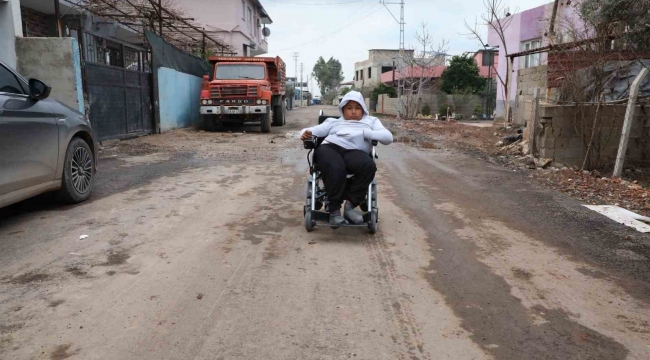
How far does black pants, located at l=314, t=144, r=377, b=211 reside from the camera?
5.04m

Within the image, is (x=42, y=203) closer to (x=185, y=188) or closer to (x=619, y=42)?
(x=185, y=188)

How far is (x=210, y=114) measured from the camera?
57.9 feet

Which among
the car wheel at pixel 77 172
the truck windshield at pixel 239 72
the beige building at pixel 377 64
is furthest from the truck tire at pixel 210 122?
the beige building at pixel 377 64

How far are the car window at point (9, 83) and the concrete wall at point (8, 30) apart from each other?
16.1ft

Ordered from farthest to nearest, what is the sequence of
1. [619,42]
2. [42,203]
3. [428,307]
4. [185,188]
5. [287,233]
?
[619,42], [185,188], [42,203], [287,233], [428,307]

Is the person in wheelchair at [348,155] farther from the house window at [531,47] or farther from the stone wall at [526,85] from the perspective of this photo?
the house window at [531,47]

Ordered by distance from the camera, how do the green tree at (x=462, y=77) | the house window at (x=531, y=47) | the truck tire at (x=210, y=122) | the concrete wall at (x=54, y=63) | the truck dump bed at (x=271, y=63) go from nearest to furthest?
the concrete wall at (x=54, y=63) → the truck tire at (x=210, y=122) → the truck dump bed at (x=271, y=63) → the house window at (x=531, y=47) → the green tree at (x=462, y=77)

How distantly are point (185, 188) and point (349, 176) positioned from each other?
10.0 feet

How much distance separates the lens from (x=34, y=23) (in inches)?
607

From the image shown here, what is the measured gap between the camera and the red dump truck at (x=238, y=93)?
17359 mm

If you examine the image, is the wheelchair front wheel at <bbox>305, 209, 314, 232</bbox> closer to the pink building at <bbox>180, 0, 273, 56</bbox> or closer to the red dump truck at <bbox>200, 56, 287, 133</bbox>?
the red dump truck at <bbox>200, 56, 287, 133</bbox>

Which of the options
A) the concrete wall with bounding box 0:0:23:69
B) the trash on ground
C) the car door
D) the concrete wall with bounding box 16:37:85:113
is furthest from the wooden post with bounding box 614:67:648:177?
the concrete wall with bounding box 0:0:23:69

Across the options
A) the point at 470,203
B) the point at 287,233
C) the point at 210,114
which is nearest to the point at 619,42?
the point at 470,203

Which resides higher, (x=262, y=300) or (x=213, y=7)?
(x=213, y=7)
